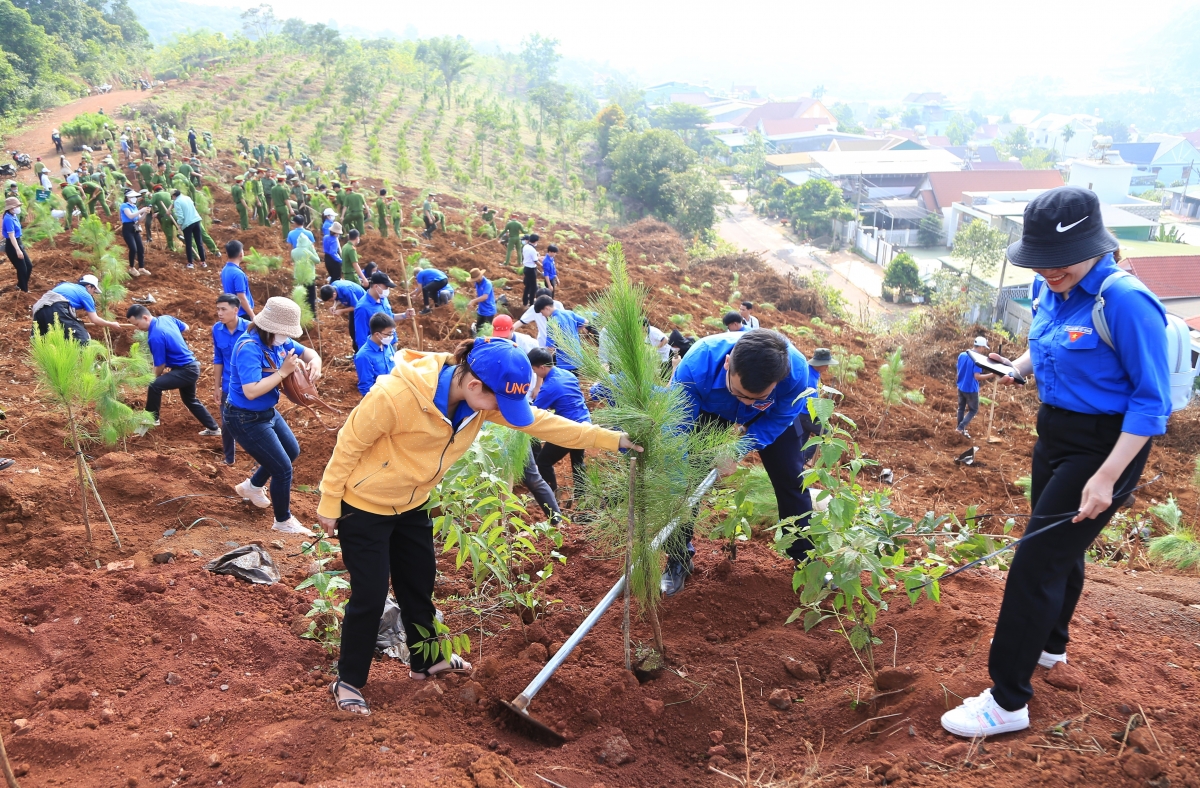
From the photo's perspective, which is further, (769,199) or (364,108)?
(769,199)

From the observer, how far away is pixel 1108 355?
222 centimetres

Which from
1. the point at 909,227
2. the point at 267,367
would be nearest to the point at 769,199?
the point at 909,227

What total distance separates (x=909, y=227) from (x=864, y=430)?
4058 centimetres

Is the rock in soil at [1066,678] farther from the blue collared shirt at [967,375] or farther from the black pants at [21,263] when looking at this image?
the black pants at [21,263]

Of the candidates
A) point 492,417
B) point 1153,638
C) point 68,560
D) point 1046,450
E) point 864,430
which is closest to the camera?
point 1046,450

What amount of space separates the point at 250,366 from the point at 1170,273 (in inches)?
1233

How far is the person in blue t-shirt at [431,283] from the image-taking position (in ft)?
32.5

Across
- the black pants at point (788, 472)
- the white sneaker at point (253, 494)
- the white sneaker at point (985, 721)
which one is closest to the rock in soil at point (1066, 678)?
the white sneaker at point (985, 721)

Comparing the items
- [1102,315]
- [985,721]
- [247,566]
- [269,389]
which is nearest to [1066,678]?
[985,721]

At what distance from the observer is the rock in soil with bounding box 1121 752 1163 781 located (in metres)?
2.18

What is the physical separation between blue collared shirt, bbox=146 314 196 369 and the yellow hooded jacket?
13.8ft

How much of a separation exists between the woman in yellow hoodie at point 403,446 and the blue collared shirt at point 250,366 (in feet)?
5.99

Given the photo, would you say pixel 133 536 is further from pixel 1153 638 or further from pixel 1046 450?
pixel 1153 638

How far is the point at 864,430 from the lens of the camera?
10711 millimetres
